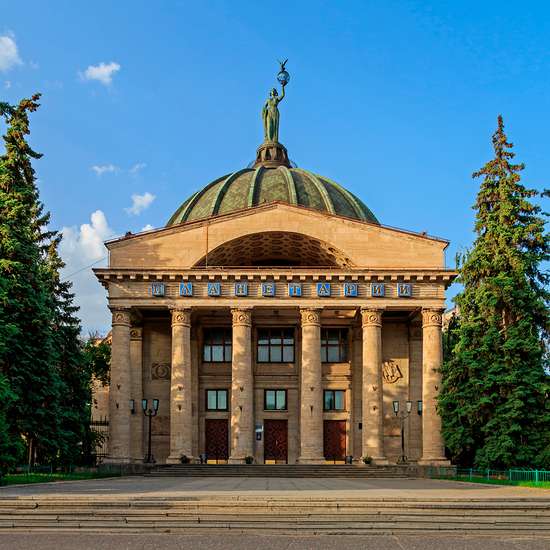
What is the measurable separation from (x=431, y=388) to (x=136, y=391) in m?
16.5

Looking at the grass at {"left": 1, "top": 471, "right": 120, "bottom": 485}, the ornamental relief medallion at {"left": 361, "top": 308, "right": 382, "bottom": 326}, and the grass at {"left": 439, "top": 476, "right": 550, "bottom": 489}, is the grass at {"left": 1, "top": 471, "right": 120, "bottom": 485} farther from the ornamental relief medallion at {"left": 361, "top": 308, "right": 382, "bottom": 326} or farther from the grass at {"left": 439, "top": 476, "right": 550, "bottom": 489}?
the grass at {"left": 439, "top": 476, "right": 550, "bottom": 489}

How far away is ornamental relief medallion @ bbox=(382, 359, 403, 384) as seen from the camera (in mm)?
44688

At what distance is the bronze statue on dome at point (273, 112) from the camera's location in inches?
2466

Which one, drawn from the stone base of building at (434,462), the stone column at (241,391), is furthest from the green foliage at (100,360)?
the stone base of building at (434,462)

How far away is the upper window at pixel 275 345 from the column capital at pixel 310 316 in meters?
5.63

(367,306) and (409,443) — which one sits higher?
A: (367,306)

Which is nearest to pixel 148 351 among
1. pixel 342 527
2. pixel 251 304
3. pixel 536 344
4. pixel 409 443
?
pixel 251 304

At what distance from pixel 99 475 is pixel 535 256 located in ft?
73.6

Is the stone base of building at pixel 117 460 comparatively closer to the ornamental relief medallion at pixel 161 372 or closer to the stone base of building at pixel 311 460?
the ornamental relief medallion at pixel 161 372

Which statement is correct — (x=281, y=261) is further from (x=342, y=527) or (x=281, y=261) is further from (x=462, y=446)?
(x=342, y=527)

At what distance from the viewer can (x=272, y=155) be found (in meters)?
61.6

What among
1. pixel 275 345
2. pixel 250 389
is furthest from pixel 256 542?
pixel 275 345

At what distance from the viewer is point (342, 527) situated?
1616 centimetres

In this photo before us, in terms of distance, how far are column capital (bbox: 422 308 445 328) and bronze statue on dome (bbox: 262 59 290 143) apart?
2574cm
